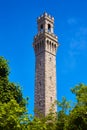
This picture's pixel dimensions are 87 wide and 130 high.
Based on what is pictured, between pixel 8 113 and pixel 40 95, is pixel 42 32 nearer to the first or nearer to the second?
pixel 40 95

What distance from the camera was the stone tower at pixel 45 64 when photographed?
Result: 83688mm

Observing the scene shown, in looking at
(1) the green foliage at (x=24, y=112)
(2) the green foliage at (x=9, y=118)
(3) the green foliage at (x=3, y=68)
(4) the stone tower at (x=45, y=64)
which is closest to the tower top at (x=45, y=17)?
(4) the stone tower at (x=45, y=64)

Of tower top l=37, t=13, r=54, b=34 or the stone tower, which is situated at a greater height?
tower top l=37, t=13, r=54, b=34

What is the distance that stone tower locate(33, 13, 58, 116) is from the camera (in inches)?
3295

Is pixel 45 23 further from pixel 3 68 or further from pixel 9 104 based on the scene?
pixel 9 104

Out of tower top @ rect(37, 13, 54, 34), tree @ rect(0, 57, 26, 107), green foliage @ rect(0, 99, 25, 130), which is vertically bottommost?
green foliage @ rect(0, 99, 25, 130)

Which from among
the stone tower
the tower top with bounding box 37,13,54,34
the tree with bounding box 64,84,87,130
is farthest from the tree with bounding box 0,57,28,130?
the tower top with bounding box 37,13,54,34

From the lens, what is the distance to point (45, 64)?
87.2 metres

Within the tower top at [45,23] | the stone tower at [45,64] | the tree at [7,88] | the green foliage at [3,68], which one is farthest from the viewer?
the tower top at [45,23]

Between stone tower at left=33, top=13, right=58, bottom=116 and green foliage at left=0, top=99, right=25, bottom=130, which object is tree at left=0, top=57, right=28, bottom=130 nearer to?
green foliage at left=0, top=99, right=25, bottom=130

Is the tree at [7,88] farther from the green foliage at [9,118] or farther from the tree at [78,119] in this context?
the green foliage at [9,118]

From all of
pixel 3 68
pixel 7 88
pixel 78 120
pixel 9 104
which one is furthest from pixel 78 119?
pixel 3 68

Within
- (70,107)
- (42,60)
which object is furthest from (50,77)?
(70,107)

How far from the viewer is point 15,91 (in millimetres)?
35969
